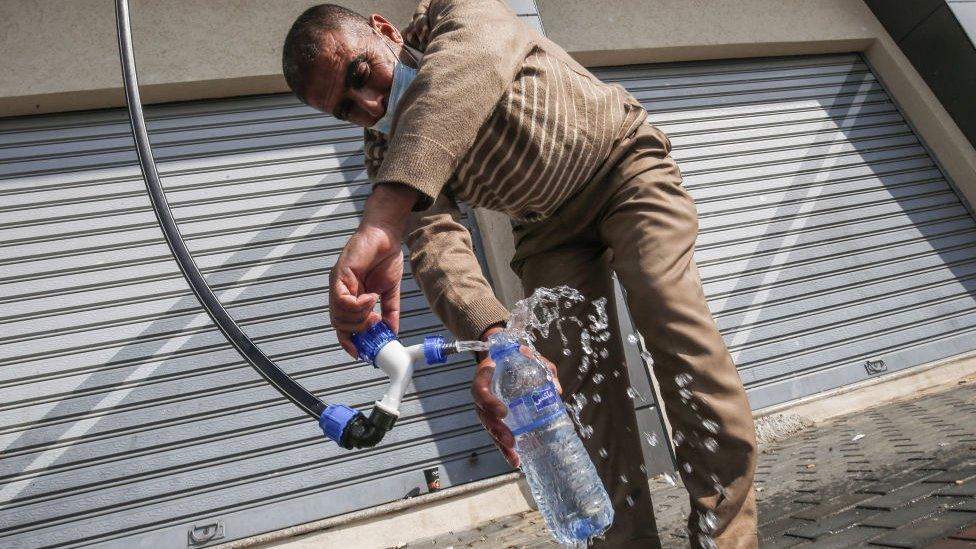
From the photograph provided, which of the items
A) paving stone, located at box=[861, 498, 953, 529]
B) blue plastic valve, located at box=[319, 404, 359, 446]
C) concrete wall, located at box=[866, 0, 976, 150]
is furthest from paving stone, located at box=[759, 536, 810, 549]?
concrete wall, located at box=[866, 0, 976, 150]

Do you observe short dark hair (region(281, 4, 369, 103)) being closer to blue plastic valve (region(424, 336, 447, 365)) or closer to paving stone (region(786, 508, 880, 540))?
blue plastic valve (region(424, 336, 447, 365))

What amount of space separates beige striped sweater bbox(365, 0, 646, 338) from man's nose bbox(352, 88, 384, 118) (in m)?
0.15

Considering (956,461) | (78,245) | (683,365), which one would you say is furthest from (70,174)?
(956,461)

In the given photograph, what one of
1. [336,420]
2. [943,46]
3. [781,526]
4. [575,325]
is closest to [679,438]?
[575,325]

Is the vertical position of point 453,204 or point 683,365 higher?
point 453,204

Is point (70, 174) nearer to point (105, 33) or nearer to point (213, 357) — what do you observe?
point (105, 33)

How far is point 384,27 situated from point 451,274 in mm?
882

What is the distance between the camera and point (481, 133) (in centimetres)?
192

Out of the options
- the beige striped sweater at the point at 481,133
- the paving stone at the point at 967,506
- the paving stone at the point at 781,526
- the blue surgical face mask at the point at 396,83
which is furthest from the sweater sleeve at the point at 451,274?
the paving stone at the point at 967,506

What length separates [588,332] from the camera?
7.04ft

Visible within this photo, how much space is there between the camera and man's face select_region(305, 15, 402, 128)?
1.91 meters

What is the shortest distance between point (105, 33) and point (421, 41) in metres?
4.50

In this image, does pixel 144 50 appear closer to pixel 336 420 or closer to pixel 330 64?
pixel 330 64

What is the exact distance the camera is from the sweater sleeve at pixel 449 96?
1581mm
